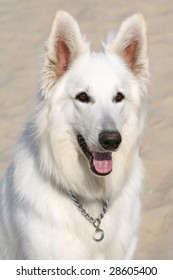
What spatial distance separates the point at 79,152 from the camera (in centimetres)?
438

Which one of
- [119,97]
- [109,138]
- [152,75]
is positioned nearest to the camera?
[109,138]

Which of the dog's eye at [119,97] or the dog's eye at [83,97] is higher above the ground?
the dog's eye at [83,97]

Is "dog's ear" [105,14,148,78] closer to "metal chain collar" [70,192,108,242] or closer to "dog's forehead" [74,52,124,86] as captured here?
"dog's forehead" [74,52,124,86]

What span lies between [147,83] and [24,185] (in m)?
1.15

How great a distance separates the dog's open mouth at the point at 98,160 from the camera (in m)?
4.23

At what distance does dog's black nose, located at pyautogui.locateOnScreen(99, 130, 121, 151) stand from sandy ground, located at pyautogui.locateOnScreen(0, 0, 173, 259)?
170 cm

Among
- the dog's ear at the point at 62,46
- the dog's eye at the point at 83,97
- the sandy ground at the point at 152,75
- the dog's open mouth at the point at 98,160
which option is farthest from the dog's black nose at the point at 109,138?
the sandy ground at the point at 152,75

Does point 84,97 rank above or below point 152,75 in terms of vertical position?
above

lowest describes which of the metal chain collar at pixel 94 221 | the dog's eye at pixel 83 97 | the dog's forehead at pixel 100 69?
the metal chain collar at pixel 94 221

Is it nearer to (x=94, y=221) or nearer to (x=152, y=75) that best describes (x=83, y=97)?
(x=94, y=221)

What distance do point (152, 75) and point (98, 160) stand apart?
365 cm

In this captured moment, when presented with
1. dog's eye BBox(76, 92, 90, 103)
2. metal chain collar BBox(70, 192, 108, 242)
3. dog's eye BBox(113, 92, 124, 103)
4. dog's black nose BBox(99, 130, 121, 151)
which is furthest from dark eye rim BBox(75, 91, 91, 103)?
metal chain collar BBox(70, 192, 108, 242)

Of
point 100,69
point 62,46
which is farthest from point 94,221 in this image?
point 62,46

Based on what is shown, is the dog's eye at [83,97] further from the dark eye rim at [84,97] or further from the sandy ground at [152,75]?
the sandy ground at [152,75]
